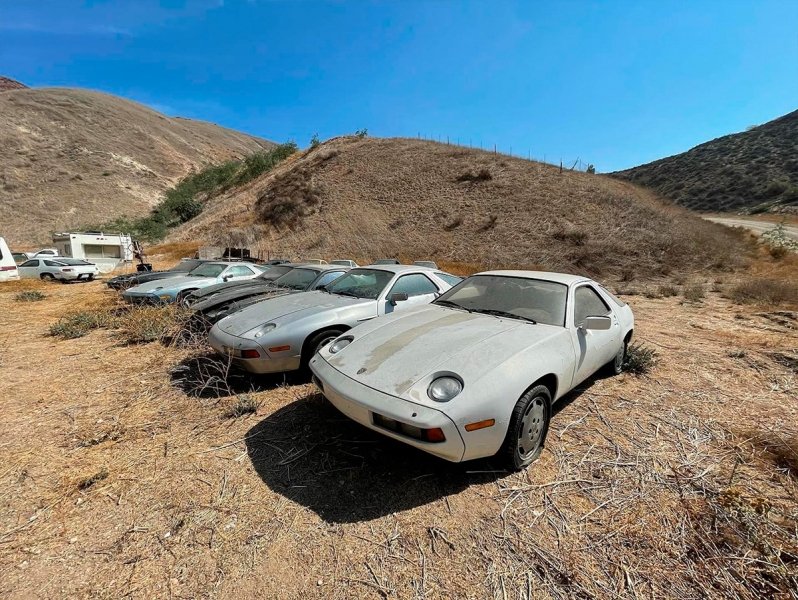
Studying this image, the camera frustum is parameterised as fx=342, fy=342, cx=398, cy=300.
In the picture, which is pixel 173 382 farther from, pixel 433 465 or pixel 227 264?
pixel 227 264

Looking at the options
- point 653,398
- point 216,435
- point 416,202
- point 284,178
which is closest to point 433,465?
point 216,435

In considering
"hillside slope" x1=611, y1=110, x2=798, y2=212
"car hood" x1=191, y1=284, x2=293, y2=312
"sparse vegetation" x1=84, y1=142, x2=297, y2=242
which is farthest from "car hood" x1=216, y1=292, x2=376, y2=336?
"hillside slope" x1=611, y1=110, x2=798, y2=212

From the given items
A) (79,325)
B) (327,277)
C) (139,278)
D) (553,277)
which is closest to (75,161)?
(139,278)

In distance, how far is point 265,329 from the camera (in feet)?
11.8

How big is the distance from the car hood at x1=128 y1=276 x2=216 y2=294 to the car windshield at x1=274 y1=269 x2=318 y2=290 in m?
2.92

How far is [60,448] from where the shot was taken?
2.70m

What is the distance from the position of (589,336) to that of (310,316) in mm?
2775

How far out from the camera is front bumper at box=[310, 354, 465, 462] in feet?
6.50

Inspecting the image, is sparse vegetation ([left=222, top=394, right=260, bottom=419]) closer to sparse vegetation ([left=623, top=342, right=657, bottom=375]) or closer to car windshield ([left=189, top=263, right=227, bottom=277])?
sparse vegetation ([left=623, top=342, right=657, bottom=375])

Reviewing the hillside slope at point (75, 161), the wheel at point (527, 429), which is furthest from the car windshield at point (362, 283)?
the hillside slope at point (75, 161)

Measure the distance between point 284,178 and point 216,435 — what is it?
3201 centimetres

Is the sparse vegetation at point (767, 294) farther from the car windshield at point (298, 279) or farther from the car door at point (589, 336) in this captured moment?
the car windshield at point (298, 279)

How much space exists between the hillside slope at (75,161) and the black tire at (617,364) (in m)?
48.1

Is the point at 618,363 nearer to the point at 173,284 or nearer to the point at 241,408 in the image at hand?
the point at 241,408
